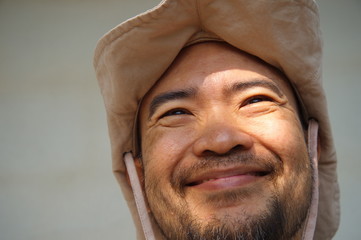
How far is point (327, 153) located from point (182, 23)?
60cm

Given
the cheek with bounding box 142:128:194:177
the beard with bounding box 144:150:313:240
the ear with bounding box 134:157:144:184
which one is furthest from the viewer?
the ear with bounding box 134:157:144:184

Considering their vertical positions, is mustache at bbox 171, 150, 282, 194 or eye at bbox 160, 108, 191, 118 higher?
eye at bbox 160, 108, 191, 118

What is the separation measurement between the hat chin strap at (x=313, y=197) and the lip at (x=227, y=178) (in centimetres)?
20

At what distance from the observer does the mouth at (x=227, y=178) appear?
0.87 meters

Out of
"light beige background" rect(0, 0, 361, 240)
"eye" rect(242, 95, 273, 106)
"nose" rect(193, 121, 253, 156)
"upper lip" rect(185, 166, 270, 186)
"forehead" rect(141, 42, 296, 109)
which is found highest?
"forehead" rect(141, 42, 296, 109)

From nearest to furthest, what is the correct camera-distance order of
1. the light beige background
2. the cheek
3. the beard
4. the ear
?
the beard < the cheek < the ear < the light beige background

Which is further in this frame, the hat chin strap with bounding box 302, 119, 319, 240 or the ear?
the ear

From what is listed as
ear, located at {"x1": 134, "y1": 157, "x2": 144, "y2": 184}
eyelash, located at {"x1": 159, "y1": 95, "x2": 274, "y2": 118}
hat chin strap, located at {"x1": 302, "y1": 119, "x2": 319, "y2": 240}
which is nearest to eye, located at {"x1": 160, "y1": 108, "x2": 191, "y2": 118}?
eyelash, located at {"x1": 159, "y1": 95, "x2": 274, "y2": 118}

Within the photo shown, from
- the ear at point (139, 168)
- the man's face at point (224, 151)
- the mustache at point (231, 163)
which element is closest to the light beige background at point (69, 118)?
the ear at point (139, 168)

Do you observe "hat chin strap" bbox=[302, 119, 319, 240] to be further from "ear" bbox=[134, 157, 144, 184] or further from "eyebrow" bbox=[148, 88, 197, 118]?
"ear" bbox=[134, 157, 144, 184]

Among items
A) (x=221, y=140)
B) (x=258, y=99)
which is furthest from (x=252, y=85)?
(x=221, y=140)

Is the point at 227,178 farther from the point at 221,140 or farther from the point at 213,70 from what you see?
the point at 213,70

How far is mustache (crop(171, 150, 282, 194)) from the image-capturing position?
878mm

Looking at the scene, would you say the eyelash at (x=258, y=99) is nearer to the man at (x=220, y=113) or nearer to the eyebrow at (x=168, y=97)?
the man at (x=220, y=113)
